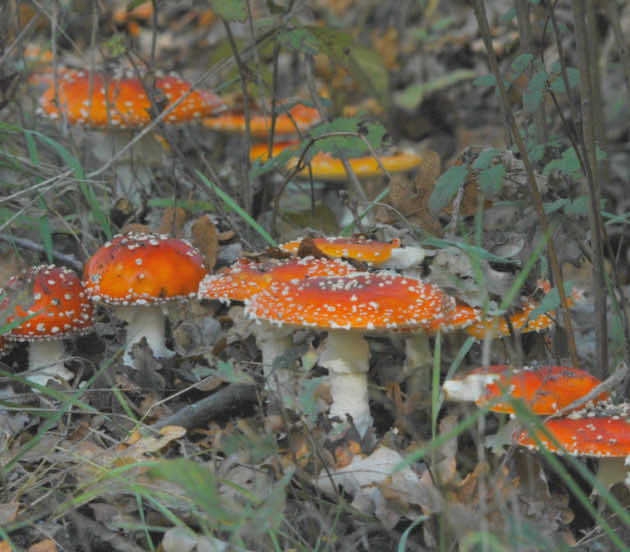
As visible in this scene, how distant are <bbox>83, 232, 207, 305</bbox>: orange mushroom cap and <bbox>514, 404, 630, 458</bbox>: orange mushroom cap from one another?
4.85 ft

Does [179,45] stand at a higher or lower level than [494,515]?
higher

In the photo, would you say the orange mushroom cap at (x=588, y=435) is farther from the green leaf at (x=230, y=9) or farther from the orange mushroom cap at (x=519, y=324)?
the green leaf at (x=230, y=9)

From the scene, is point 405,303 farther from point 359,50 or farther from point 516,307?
point 359,50

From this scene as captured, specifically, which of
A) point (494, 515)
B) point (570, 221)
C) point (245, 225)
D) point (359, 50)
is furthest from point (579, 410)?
point (359, 50)

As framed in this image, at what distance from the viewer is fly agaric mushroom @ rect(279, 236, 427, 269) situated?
10.0 feet

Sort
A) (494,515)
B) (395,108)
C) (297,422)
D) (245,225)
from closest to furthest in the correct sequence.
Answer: (494,515) → (297,422) → (245,225) → (395,108)

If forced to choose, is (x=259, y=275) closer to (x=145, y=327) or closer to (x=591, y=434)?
(x=145, y=327)

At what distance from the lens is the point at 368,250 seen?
3.04 m

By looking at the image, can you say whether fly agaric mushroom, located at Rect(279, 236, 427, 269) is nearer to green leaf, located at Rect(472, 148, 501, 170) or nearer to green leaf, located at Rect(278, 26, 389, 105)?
green leaf, located at Rect(472, 148, 501, 170)

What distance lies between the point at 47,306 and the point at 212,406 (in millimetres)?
817

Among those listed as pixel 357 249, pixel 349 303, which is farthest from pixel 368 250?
pixel 349 303

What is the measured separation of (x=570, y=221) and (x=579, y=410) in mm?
887

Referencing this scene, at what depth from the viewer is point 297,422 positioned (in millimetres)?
2881

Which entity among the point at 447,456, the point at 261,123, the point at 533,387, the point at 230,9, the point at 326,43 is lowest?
the point at 447,456
